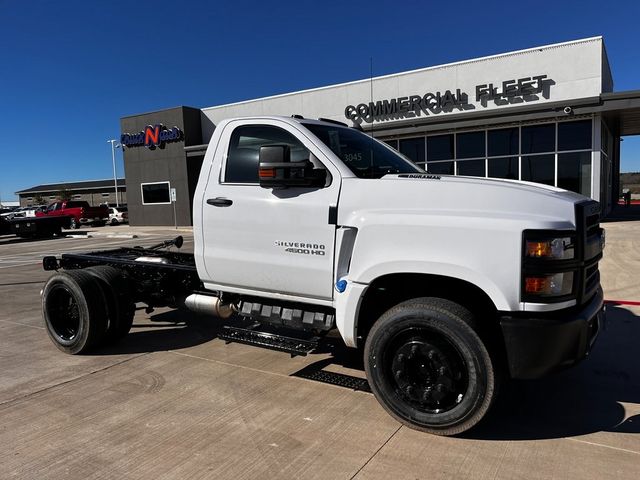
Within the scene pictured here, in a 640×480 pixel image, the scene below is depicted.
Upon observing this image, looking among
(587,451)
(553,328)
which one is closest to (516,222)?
(553,328)

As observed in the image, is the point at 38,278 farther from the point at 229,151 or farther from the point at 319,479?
the point at 319,479

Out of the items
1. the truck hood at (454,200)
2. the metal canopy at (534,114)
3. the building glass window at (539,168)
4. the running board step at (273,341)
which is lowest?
the running board step at (273,341)

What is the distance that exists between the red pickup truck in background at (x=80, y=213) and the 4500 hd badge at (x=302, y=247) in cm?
3467

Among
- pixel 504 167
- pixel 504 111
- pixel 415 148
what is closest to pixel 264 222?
pixel 504 111

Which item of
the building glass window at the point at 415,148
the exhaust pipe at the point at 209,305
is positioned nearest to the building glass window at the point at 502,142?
the building glass window at the point at 415,148

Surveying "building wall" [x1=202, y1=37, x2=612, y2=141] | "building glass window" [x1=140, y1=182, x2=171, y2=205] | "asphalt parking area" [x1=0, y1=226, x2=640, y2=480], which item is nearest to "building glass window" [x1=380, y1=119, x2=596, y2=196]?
"building wall" [x1=202, y1=37, x2=612, y2=141]

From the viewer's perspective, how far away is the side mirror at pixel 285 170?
142 inches

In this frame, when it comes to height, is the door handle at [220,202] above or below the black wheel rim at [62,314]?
above

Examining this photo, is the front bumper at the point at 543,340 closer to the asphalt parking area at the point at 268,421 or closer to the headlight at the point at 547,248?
the headlight at the point at 547,248

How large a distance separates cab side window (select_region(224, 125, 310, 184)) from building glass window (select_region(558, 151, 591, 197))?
52.2 ft

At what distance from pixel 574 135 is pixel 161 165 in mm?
21548

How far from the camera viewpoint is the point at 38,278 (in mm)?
10719

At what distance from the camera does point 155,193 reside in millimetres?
29469

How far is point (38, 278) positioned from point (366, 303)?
9.62m
